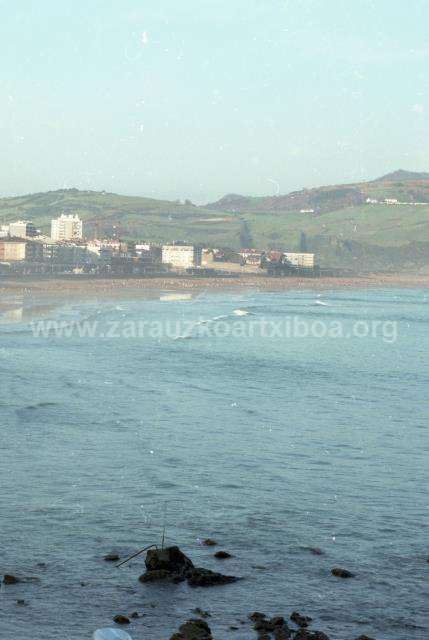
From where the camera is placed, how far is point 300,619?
1129 centimetres

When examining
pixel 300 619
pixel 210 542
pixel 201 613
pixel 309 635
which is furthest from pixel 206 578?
pixel 309 635

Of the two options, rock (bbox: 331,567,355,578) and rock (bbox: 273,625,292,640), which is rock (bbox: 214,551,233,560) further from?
rock (bbox: 273,625,292,640)

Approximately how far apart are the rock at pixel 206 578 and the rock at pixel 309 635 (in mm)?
2011

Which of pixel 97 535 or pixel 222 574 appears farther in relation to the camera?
pixel 97 535

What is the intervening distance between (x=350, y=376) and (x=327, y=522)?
22547 millimetres

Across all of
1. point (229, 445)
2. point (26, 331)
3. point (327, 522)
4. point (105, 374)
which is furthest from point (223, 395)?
point (26, 331)

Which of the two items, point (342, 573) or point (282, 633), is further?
point (342, 573)

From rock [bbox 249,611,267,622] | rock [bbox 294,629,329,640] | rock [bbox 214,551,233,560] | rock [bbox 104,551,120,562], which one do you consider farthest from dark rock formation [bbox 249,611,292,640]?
rock [bbox 104,551,120,562]

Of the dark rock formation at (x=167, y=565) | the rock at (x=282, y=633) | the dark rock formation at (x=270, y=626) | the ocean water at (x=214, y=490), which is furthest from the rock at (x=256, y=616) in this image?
the dark rock formation at (x=167, y=565)

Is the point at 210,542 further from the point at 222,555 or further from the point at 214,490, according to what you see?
the point at 214,490

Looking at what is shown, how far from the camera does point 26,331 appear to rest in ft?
170

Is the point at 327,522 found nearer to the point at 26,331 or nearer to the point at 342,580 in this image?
the point at 342,580

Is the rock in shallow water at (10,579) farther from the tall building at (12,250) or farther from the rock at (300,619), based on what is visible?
the tall building at (12,250)

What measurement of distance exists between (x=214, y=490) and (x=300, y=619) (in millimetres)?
6439
